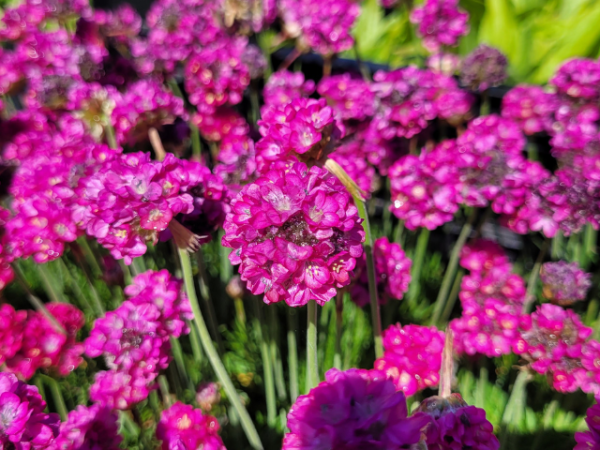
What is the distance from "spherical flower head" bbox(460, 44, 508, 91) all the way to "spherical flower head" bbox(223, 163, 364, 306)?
1.21 meters

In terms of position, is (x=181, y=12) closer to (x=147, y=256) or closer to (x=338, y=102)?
Result: (x=338, y=102)

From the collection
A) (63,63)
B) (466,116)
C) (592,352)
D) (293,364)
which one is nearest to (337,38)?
(466,116)

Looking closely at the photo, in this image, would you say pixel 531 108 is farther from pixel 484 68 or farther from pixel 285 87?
pixel 285 87

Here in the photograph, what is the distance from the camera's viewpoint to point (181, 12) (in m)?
1.85

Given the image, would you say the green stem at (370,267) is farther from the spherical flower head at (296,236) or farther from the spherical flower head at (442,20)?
the spherical flower head at (442,20)

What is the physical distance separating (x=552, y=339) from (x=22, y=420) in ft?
3.73

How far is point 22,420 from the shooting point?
73cm

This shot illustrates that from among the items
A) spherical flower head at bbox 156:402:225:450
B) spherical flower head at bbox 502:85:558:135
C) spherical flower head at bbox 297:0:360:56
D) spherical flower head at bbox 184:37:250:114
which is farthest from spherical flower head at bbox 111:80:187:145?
spherical flower head at bbox 502:85:558:135

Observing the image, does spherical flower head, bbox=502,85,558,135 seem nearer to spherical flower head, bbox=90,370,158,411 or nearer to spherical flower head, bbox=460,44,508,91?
spherical flower head, bbox=460,44,508,91

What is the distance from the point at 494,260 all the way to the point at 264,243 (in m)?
1.02

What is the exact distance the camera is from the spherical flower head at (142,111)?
A: 4.31 ft

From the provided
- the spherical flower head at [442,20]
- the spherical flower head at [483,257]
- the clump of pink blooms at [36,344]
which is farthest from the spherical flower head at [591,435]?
the spherical flower head at [442,20]

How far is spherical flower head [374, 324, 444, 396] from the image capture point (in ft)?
3.19

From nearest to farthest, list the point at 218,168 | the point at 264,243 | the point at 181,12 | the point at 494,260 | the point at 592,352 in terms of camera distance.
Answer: the point at 264,243
the point at 592,352
the point at 218,168
the point at 494,260
the point at 181,12
